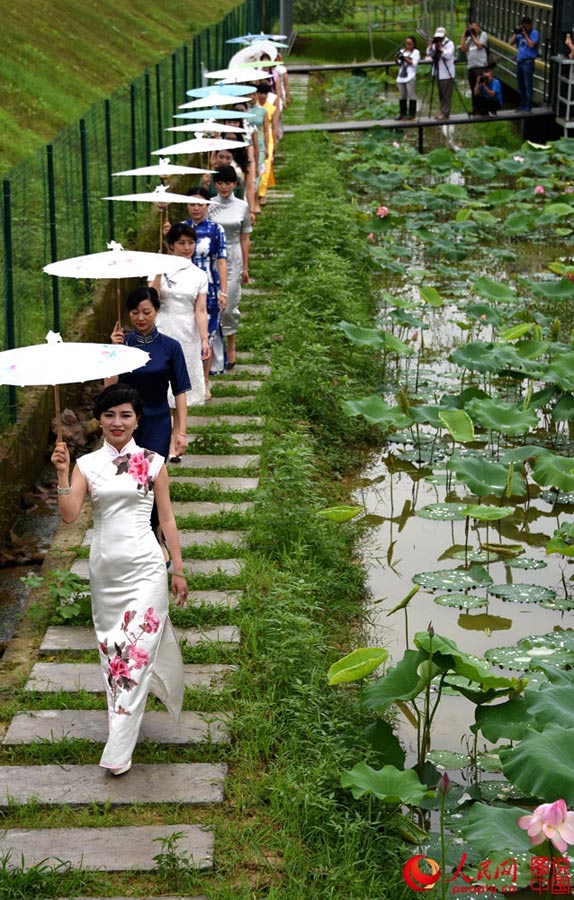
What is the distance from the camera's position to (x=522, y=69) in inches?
988

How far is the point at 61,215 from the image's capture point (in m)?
11.9

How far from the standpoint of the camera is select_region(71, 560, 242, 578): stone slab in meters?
7.58

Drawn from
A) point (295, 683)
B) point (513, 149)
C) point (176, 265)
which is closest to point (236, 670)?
point (295, 683)

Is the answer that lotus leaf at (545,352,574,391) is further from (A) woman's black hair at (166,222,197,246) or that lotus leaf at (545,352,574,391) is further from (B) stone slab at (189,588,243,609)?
(B) stone slab at (189,588,243,609)

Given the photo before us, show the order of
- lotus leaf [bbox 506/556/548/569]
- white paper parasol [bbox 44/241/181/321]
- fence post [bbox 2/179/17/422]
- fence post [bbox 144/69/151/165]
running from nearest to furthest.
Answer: white paper parasol [bbox 44/241/181/321]
lotus leaf [bbox 506/556/548/569]
fence post [bbox 2/179/17/422]
fence post [bbox 144/69/151/165]

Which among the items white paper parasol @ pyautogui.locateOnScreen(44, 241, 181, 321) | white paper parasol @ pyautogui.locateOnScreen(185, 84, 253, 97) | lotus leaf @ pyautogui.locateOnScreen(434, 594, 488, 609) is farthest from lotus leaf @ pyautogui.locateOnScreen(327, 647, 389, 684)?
white paper parasol @ pyautogui.locateOnScreen(185, 84, 253, 97)

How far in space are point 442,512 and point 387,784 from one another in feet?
12.4

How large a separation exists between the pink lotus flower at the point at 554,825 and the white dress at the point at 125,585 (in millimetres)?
1974

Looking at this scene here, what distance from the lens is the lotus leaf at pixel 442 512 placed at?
8.84 m

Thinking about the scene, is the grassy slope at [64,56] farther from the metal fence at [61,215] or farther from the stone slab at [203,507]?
the stone slab at [203,507]

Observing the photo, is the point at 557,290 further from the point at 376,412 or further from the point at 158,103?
the point at 158,103

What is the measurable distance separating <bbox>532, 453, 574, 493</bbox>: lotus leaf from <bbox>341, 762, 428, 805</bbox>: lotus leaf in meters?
3.50

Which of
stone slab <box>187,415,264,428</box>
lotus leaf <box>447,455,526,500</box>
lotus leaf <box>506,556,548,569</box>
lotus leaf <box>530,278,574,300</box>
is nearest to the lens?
lotus leaf <box>506,556,548,569</box>

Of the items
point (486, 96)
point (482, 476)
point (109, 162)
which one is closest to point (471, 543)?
point (482, 476)
